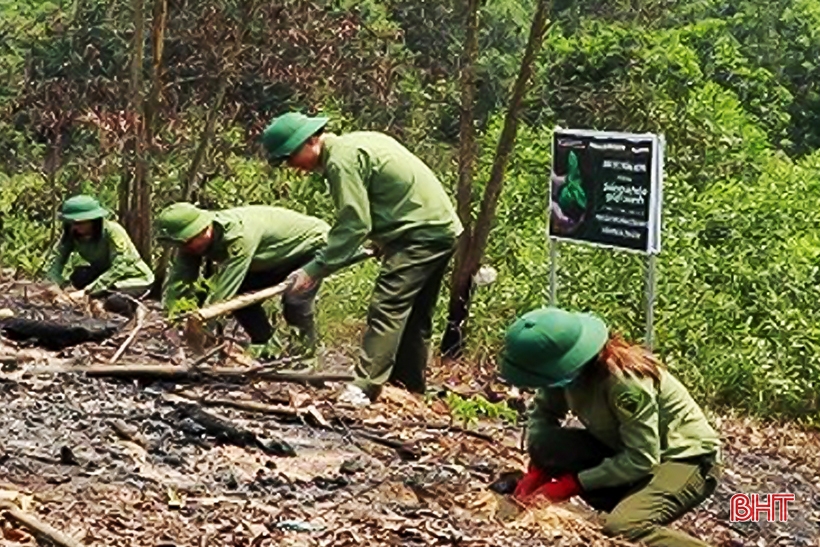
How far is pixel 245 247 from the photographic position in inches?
328

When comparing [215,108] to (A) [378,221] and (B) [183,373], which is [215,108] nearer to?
(A) [378,221]

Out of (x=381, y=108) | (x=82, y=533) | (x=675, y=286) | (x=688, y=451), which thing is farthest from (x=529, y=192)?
(x=82, y=533)

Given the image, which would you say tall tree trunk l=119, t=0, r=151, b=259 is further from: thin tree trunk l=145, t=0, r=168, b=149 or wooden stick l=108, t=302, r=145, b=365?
wooden stick l=108, t=302, r=145, b=365

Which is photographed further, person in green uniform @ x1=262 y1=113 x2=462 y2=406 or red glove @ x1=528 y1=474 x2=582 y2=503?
person in green uniform @ x1=262 y1=113 x2=462 y2=406

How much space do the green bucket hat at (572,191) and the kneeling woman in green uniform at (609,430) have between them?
397 centimetres

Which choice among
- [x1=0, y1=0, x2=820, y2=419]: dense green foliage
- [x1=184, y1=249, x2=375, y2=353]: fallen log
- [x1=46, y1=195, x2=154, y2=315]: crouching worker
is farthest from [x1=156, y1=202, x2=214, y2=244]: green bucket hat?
[x1=0, y1=0, x2=820, y2=419]: dense green foliage

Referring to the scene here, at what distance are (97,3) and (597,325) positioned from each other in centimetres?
1498

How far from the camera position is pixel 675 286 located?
1224 centimetres

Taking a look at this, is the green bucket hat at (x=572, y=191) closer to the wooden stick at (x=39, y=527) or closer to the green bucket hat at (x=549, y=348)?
the green bucket hat at (x=549, y=348)

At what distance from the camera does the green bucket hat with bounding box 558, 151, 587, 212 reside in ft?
31.9

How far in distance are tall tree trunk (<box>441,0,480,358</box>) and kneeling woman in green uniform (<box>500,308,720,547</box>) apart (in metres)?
6.03

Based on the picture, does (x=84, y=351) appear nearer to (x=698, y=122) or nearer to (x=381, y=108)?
(x=381, y=108)

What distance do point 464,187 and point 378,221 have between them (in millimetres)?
4811

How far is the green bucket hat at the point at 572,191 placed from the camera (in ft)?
31.9
